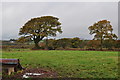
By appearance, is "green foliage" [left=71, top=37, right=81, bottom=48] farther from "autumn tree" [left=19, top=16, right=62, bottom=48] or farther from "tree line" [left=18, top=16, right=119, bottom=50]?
"autumn tree" [left=19, top=16, right=62, bottom=48]

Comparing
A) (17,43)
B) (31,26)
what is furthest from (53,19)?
(17,43)

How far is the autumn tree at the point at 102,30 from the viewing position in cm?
2401

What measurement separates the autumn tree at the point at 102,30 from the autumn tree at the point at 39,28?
250 inches

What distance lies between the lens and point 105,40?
75.1 feet

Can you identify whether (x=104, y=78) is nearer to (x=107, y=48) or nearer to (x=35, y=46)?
(x=107, y=48)

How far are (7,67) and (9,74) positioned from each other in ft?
0.79

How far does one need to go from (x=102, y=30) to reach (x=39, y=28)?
1101 centimetres

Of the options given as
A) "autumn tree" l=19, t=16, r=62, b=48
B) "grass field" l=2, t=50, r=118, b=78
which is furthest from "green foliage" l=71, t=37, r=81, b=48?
"grass field" l=2, t=50, r=118, b=78

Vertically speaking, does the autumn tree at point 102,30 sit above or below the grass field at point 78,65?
above

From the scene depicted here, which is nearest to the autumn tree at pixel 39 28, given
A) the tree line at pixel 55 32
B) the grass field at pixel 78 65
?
the tree line at pixel 55 32

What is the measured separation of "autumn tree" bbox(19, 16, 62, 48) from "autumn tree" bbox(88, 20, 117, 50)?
20.8 feet

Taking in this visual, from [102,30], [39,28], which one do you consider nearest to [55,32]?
[39,28]

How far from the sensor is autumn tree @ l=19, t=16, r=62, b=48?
82.3 feet

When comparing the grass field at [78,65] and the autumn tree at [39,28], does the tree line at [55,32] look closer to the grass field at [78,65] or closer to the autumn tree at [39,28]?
the autumn tree at [39,28]
